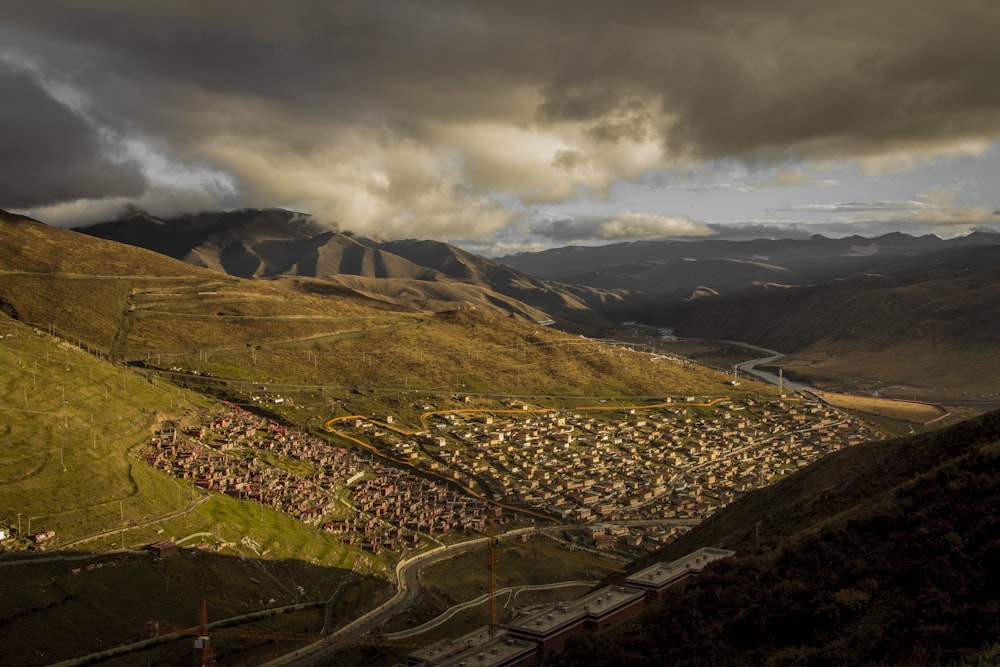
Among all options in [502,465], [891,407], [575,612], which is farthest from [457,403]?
[891,407]

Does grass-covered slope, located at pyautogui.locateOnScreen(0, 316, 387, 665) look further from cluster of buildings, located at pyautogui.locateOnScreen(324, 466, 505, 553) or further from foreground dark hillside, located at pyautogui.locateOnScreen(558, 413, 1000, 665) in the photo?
foreground dark hillside, located at pyautogui.locateOnScreen(558, 413, 1000, 665)

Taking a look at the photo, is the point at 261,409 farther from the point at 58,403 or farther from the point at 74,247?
the point at 74,247

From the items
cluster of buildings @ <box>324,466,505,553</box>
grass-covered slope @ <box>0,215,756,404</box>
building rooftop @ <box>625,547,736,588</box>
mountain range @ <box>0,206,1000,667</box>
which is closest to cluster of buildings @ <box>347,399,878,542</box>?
cluster of buildings @ <box>324,466,505,553</box>

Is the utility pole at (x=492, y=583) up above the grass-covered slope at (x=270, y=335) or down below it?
below

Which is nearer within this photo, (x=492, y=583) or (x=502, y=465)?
(x=492, y=583)

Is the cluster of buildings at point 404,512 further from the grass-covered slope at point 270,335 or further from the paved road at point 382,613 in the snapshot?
the grass-covered slope at point 270,335

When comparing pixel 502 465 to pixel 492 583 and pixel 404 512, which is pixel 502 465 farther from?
pixel 492 583

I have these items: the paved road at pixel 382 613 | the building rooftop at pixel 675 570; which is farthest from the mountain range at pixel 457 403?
the paved road at pixel 382 613

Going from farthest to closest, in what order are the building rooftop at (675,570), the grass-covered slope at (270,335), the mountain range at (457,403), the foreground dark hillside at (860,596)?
the grass-covered slope at (270,335) < the building rooftop at (675,570) < the mountain range at (457,403) < the foreground dark hillside at (860,596)

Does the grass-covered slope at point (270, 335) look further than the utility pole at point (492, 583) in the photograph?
Yes
